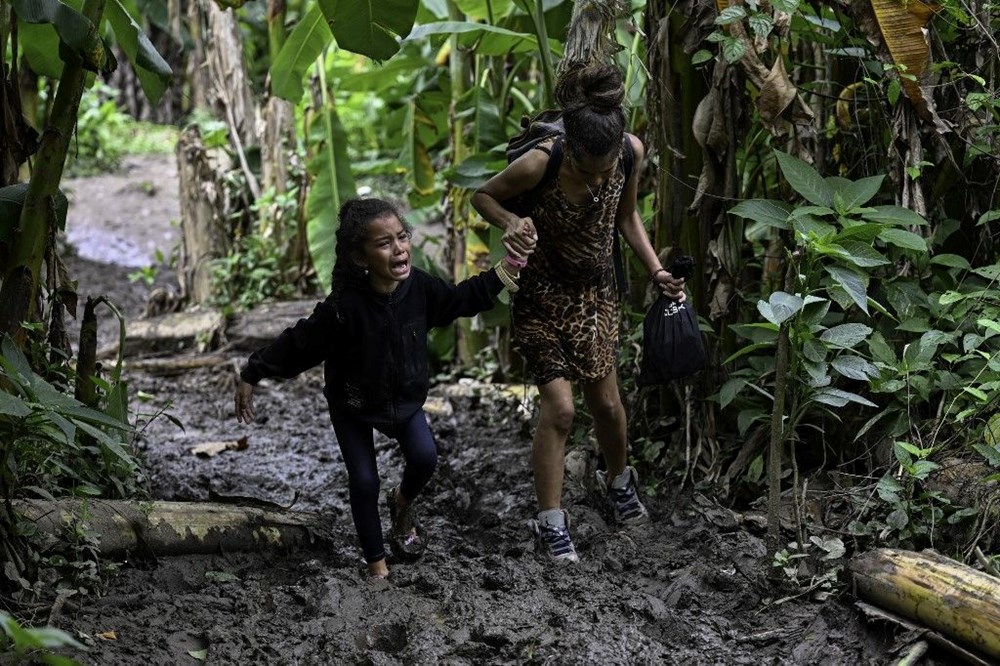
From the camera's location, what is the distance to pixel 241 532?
4.17 metres

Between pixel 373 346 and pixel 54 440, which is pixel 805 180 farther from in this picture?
pixel 54 440

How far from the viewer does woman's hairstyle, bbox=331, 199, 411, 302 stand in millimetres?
3906

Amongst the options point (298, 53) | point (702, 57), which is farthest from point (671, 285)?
point (298, 53)

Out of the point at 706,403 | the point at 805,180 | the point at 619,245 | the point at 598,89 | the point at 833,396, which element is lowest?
the point at 706,403

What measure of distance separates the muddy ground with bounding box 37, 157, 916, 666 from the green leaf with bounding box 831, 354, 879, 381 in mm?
724

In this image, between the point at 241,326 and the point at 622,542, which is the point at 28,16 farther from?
the point at 241,326

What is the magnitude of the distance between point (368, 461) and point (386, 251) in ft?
2.65

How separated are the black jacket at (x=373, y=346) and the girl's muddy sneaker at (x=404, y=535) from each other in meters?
0.49

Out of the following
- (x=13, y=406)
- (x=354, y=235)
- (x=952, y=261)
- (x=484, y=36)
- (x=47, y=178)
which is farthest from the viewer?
(x=484, y=36)

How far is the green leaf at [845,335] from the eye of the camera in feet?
12.0

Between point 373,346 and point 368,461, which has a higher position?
point 373,346

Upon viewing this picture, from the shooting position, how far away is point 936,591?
3258 millimetres

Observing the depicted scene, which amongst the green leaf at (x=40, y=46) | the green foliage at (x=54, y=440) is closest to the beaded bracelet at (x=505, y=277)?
the green foliage at (x=54, y=440)

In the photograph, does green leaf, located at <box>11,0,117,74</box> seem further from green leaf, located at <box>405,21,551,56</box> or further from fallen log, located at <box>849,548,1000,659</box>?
fallen log, located at <box>849,548,1000,659</box>
